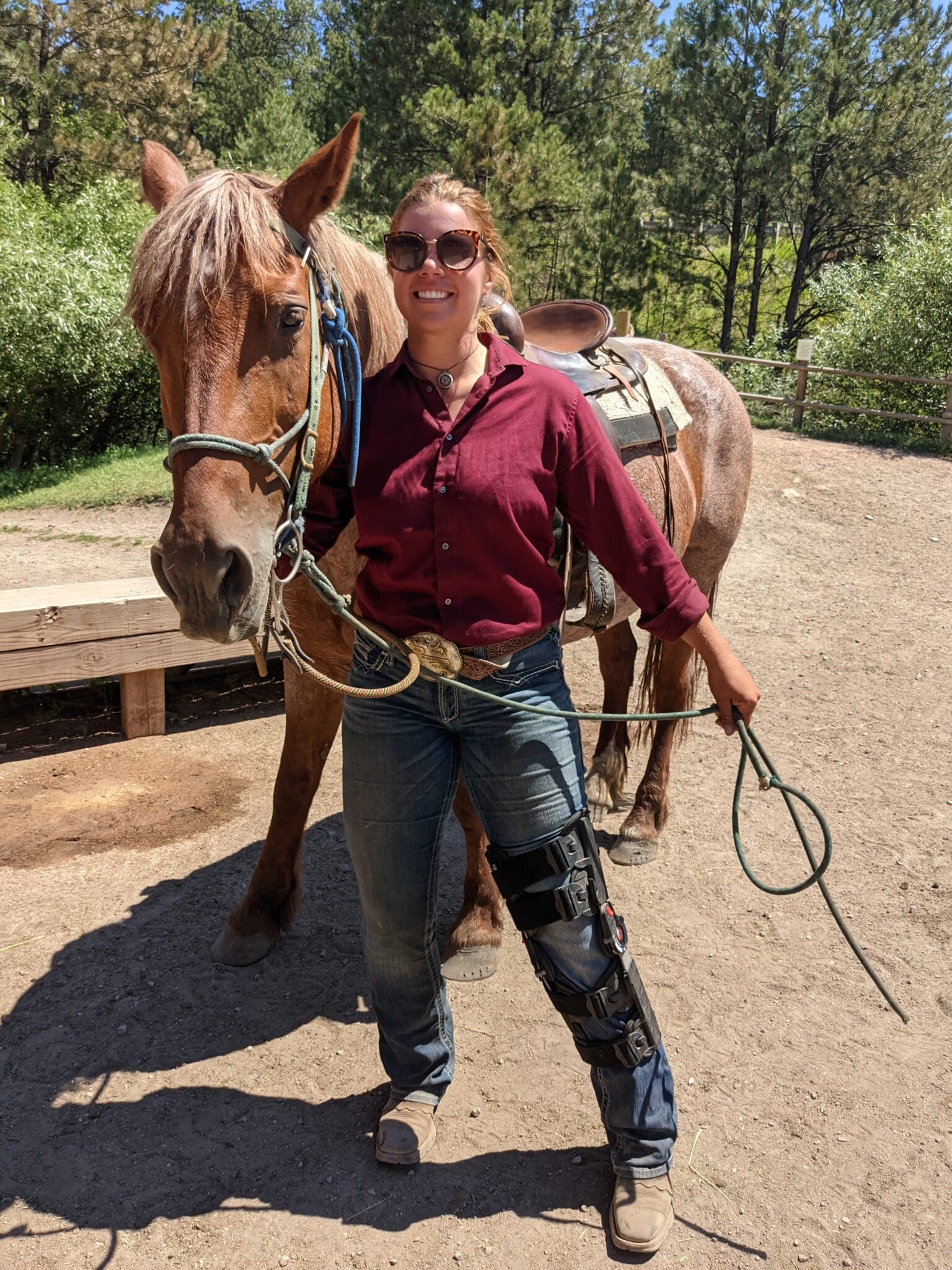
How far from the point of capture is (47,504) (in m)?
9.02

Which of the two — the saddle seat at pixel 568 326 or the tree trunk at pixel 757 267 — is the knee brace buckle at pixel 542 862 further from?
the tree trunk at pixel 757 267

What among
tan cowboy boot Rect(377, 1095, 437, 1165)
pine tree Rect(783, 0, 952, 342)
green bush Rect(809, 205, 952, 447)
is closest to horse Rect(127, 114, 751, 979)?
tan cowboy boot Rect(377, 1095, 437, 1165)

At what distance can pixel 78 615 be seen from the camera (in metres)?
3.92

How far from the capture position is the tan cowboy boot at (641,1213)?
75.2 inches

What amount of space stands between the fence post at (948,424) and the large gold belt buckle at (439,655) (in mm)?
11053

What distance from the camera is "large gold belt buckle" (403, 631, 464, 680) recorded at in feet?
5.73

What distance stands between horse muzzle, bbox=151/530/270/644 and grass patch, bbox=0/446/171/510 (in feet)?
22.3

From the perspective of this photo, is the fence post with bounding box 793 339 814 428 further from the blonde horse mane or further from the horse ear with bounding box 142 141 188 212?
the blonde horse mane

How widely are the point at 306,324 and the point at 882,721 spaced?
3787mm

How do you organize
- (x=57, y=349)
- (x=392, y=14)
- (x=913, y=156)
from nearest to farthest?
1. (x=57, y=349)
2. (x=392, y=14)
3. (x=913, y=156)

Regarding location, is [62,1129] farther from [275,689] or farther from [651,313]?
[651,313]

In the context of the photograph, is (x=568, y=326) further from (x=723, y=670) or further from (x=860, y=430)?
(x=860, y=430)

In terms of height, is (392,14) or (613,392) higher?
(392,14)

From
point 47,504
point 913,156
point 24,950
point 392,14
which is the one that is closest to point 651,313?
point 913,156
